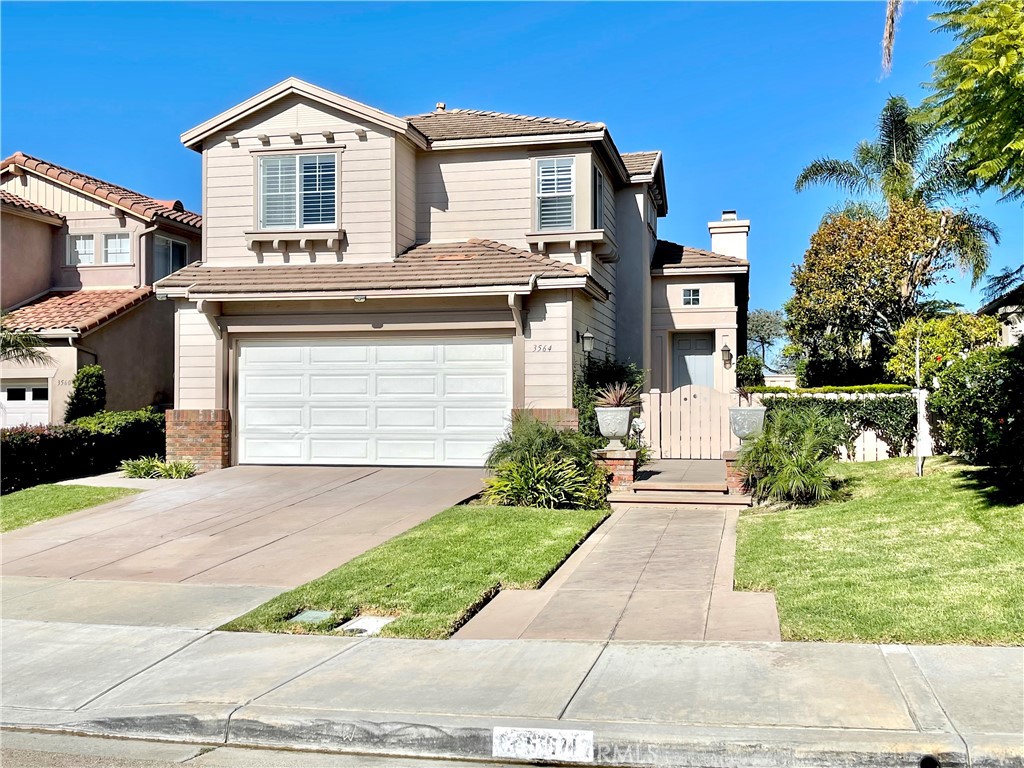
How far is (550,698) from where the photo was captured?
5984 mm

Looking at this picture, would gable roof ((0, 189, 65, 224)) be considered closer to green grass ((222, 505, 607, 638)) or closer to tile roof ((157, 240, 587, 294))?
tile roof ((157, 240, 587, 294))

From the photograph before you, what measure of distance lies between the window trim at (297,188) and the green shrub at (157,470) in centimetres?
470

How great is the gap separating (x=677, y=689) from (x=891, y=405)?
12475 millimetres

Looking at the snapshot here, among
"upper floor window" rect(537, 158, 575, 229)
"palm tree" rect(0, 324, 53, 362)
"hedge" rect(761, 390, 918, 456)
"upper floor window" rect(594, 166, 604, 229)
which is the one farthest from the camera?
"palm tree" rect(0, 324, 53, 362)

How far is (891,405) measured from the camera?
17047 millimetres

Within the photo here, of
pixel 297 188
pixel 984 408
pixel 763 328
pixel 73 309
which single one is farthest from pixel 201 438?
pixel 763 328

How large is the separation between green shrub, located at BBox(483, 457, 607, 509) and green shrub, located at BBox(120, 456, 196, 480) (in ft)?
20.8

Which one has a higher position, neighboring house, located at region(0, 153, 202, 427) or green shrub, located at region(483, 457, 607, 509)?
neighboring house, located at region(0, 153, 202, 427)

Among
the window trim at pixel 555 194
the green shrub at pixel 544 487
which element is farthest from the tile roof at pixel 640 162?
the green shrub at pixel 544 487

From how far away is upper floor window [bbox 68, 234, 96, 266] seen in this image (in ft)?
76.4

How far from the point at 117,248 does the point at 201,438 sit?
25.9 ft

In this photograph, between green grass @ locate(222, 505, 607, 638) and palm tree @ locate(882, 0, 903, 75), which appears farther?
palm tree @ locate(882, 0, 903, 75)

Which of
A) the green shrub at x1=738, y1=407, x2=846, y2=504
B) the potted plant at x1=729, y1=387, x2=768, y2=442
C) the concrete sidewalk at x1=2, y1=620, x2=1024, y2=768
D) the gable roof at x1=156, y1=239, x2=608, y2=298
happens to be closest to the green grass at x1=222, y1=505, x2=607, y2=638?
the concrete sidewalk at x1=2, y1=620, x2=1024, y2=768

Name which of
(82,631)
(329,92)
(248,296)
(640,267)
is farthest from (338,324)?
(82,631)
